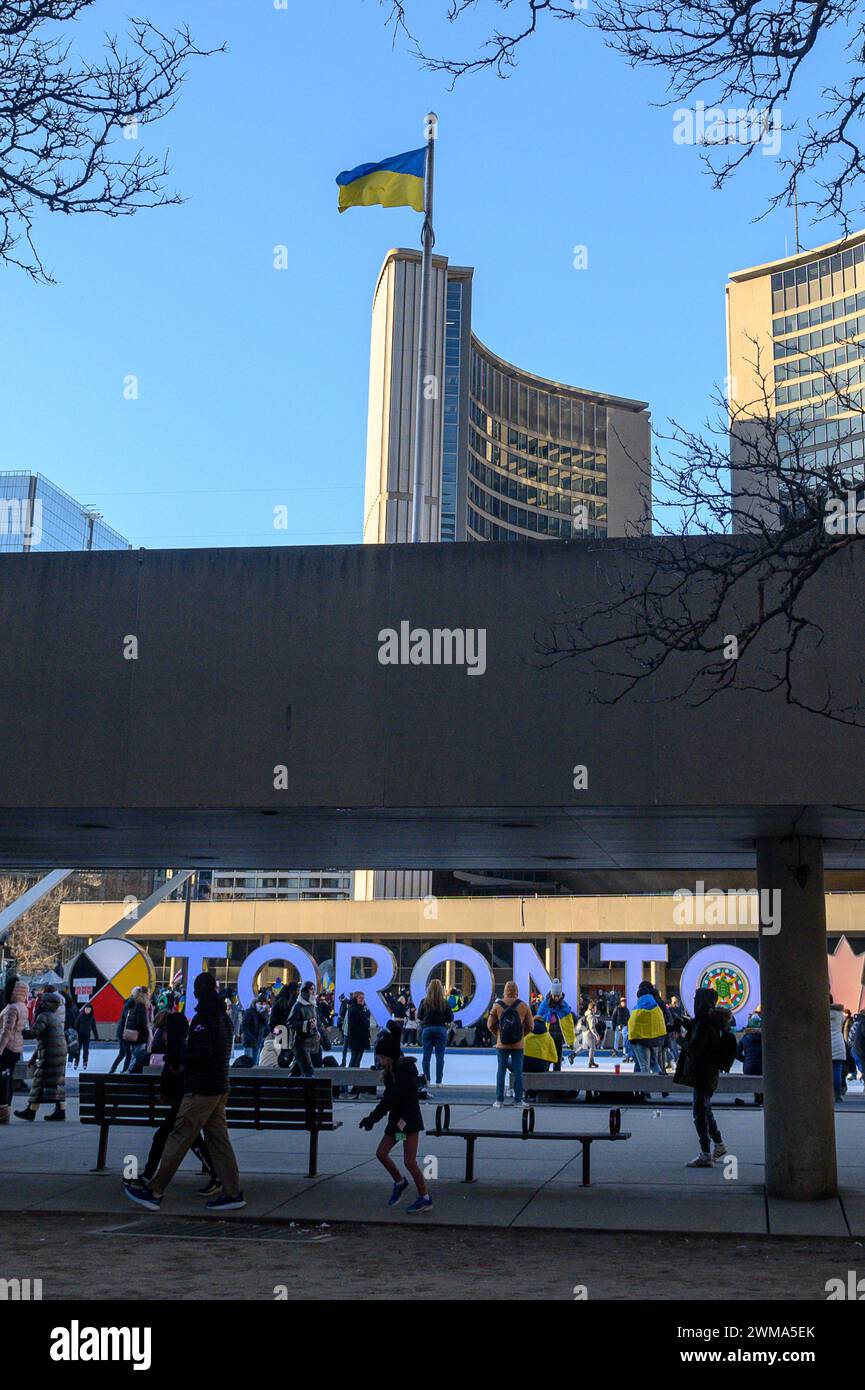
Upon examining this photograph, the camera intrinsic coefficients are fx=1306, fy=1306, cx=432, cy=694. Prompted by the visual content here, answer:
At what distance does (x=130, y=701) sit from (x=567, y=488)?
390ft

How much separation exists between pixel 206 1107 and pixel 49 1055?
25.7 ft

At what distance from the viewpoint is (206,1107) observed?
34.9 feet

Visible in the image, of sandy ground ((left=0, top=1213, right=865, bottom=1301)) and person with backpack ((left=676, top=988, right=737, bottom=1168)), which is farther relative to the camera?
person with backpack ((left=676, top=988, right=737, bottom=1168))

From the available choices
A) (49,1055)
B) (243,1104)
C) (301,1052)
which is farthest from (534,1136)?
(49,1055)

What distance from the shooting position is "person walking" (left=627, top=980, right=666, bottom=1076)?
68.6 ft

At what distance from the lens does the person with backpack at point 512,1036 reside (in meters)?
18.6

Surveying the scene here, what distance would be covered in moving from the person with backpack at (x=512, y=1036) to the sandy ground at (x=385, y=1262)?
325 inches

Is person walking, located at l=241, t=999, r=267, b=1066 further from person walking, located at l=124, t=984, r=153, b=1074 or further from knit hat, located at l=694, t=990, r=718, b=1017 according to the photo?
knit hat, located at l=694, t=990, r=718, b=1017

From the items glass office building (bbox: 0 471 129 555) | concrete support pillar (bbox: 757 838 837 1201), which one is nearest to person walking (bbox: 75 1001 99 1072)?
concrete support pillar (bbox: 757 838 837 1201)

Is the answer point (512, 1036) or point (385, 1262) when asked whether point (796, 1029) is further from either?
point (512, 1036)

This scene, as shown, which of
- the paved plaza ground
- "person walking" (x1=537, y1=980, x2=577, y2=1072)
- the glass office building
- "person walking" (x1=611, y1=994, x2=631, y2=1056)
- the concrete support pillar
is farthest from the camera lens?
the glass office building

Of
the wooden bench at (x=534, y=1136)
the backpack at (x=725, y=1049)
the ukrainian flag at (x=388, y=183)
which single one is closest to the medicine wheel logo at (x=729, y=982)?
the ukrainian flag at (x=388, y=183)

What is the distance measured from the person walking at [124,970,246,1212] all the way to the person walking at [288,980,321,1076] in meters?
7.87
